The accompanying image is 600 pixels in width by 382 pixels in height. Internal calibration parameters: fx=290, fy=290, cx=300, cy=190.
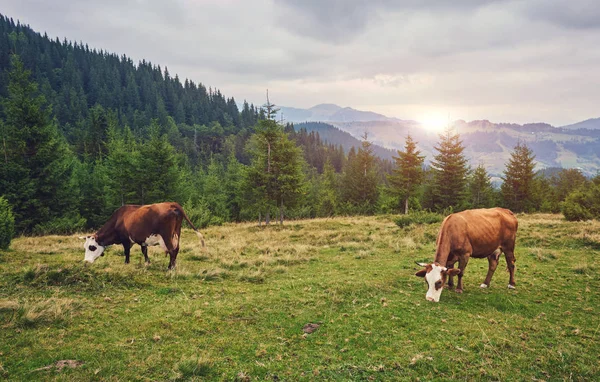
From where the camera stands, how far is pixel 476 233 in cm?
908

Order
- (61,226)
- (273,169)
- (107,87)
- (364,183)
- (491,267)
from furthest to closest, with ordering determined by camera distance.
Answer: (107,87), (364,183), (273,169), (61,226), (491,267)

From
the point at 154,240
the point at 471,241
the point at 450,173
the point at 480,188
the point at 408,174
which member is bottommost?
the point at 480,188

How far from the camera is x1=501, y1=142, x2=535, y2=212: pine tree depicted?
44688 mm

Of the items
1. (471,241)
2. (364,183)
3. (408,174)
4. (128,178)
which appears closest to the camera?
(471,241)

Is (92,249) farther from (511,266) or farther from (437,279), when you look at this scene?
(511,266)

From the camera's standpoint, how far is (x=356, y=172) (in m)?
53.8

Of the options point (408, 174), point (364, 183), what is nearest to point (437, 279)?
point (408, 174)

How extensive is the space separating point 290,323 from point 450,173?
4034cm

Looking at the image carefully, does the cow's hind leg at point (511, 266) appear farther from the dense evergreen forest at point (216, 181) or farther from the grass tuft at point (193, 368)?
the dense evergreen forest at point (216, 181)

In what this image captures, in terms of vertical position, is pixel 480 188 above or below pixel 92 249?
below

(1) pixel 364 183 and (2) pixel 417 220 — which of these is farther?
(1) pixel 364 183

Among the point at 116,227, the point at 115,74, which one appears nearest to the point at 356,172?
the point at 116,227

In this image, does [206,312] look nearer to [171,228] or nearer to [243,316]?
[243,316]

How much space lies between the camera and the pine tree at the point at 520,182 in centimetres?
4469
